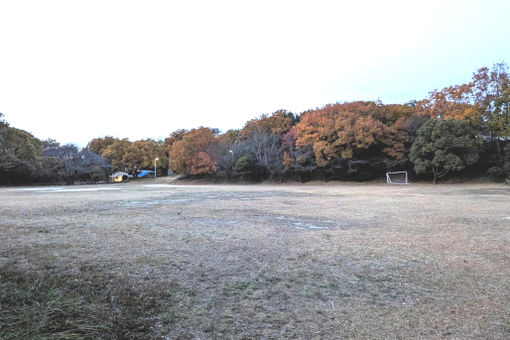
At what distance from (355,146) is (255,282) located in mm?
22916

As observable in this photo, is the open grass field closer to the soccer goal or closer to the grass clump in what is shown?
the grass clump

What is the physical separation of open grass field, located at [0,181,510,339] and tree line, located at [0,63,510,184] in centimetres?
1409

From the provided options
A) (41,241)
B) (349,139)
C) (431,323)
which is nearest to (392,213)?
(431,323)

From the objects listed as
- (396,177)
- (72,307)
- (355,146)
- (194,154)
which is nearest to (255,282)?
(72,307)

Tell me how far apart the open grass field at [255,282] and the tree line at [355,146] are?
14.1 meters

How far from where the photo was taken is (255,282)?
2.67 metres

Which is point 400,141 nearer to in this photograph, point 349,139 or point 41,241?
point 349,139

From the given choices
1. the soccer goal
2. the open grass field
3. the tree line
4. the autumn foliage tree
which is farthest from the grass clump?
the autumn foliage tree

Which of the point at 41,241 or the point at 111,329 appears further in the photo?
the point at 41,241

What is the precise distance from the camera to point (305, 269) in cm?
303

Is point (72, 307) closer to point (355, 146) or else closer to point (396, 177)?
point (355, 146)

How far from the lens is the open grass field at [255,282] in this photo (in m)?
1.81

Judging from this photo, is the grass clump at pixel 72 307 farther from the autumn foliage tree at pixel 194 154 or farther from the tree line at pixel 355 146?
the autumn foliage tree at pixel 194 154

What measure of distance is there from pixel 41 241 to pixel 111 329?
130 inches
